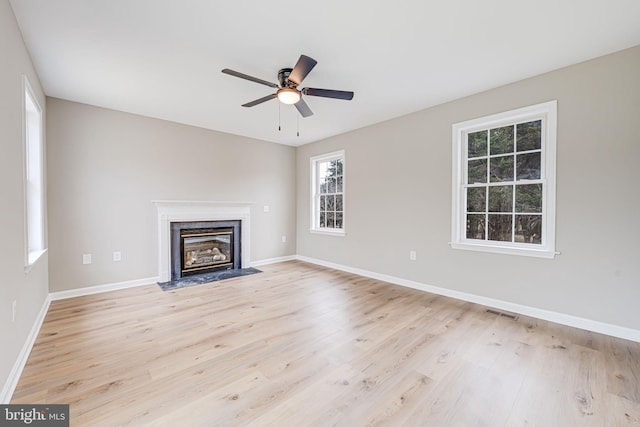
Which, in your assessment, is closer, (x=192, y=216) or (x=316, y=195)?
(x=192, y=216)

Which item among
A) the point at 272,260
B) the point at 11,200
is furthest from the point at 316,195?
the point at 11,200

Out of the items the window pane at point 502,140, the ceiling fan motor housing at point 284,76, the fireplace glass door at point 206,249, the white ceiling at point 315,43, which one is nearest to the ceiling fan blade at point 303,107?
the ceiling fan motor housing at point 284,76

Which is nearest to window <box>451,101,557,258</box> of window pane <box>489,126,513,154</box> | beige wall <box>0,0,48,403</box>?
window pane <box>489,126,513,154</box>

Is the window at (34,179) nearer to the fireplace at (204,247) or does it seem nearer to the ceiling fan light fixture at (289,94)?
the fireplace at (204,247)

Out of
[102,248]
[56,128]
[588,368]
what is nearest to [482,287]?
[588,368]

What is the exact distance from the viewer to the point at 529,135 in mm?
3002

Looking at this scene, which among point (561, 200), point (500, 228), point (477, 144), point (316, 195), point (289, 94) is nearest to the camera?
point (289, 94)

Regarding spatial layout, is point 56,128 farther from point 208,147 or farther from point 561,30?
point 561,30

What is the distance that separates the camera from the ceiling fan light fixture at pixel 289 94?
8.29 feet

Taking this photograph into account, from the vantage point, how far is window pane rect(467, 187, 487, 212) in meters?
3.38

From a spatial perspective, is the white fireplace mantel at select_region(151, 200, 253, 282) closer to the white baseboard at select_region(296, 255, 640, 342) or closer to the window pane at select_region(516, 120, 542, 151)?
the white baseboard at select_region(296, 255, 640, 342)

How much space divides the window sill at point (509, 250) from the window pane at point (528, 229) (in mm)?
115

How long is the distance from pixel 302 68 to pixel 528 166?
268 centimetres

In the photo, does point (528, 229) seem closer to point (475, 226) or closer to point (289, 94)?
point (475, 226)
